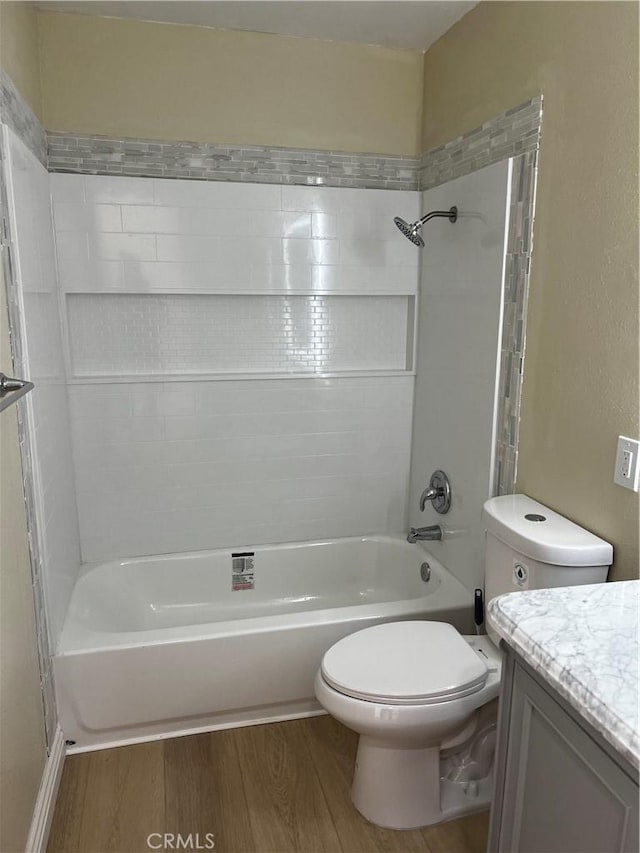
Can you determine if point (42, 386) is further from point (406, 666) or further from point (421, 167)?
point (421, 167)

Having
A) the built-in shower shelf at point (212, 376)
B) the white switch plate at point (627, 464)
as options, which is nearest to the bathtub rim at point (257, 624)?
the built-in shower shelf at point (212, 376)

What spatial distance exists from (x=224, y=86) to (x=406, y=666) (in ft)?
6.98

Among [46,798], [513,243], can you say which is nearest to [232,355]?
[513,243]

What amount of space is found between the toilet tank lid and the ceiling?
166 cm

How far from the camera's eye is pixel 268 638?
6.93ft

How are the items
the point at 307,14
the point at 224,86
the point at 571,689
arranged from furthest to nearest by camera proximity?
the point at 224,86 → the point at 307,14 → the point at 571,689

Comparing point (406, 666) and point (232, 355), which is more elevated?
point (232, 355)

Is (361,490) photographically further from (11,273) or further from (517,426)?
(11,273)

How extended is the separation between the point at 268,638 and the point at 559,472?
3.52ft

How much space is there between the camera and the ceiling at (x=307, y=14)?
2.13 metres

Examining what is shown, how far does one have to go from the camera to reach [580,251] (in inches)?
66.4

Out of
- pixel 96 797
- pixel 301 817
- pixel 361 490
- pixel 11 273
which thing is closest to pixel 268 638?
pixel 301 817

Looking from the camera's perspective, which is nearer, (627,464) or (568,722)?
(568,722)

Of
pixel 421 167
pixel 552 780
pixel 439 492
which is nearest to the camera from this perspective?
pixel 552 780
